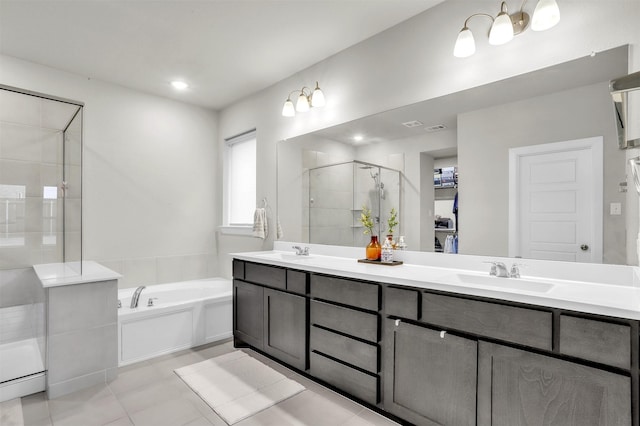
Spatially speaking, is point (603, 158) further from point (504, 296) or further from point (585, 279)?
point (504, 296)

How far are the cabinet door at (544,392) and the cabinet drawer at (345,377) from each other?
60 centimetres

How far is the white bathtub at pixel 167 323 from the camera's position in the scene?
2.66m

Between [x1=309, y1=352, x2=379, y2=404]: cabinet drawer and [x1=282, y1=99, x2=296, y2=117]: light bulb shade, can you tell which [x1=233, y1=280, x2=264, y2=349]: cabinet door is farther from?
[x1=282, y1=99, x2=296, y2=117]: light bulb shade

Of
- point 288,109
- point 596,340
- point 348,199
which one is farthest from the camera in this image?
point 288,109

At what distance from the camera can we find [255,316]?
108 inches

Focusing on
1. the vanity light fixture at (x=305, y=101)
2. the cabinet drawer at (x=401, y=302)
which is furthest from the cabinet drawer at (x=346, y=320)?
the vanity light fixture at (x=305, y=101)

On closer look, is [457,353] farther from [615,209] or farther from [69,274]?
[69,274]

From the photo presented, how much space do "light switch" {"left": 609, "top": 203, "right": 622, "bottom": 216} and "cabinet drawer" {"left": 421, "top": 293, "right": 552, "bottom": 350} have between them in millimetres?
672

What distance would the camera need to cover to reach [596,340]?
1216 mm

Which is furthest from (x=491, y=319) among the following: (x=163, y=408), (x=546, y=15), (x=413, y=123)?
(x=163, y=408)

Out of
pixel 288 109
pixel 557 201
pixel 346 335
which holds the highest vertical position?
pixel 288 109

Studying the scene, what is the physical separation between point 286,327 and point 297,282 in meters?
0.37

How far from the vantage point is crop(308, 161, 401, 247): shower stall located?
8.11 ft

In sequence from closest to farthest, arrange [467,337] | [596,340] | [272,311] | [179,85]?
[596,340]
[467,337]
[272,311]
[179,85]
